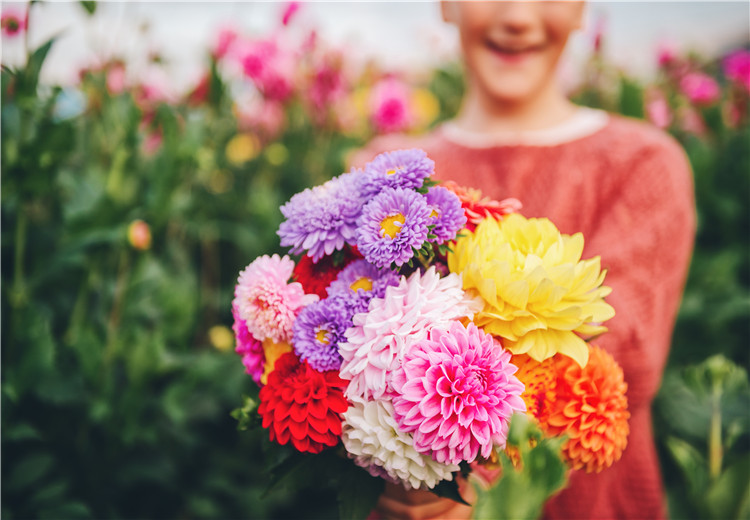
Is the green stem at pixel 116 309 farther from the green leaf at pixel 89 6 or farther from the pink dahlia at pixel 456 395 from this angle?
the pink dahlia at pixel 456 395

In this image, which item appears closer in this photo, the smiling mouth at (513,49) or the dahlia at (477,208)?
A: the dahlia at (477,208)

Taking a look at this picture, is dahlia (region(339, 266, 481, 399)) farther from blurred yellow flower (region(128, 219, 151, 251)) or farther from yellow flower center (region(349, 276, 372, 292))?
blurred yellow flower (region(128, 219, 151, 251))

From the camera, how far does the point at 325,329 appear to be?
47 cm

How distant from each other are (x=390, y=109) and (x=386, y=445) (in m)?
1.49

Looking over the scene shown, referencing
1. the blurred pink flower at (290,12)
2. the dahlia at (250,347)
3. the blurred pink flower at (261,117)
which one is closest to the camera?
the dahlia at (250,347)

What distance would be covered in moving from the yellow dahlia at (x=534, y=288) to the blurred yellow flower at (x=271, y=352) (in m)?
0.17

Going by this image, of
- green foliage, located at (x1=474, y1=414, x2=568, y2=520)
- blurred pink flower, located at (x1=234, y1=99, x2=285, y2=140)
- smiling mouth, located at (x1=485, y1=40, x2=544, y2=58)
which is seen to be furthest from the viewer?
blurred pink flower, located at (x1=234, y1=99, x2=285, y2=140)

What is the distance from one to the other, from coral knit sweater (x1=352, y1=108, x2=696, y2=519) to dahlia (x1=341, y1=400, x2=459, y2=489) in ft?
1.20

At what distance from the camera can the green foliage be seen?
33 cm

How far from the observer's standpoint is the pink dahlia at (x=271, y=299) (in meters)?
0.49

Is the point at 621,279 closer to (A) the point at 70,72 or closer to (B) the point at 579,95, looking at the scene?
(B) the point at 579,95

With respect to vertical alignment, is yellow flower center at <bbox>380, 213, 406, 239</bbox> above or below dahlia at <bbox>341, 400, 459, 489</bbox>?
above

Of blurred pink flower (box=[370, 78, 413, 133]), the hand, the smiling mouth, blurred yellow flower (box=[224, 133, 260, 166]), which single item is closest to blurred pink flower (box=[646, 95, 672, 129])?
blurred pink flower (box=[370, 78, 413, 133])

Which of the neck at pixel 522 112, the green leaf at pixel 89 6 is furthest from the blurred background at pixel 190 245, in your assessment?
the neck at pixel 522 112
